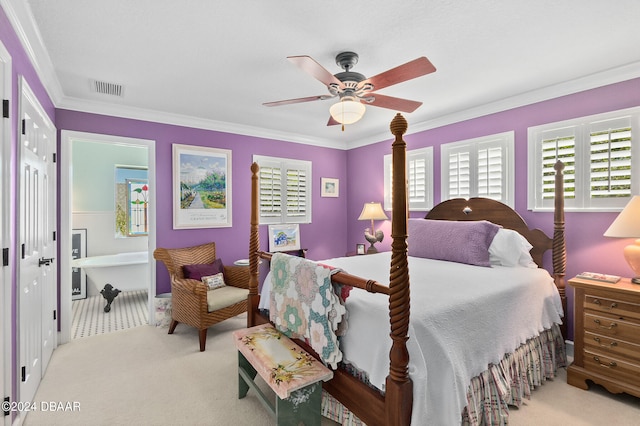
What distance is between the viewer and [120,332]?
3631 millimetres

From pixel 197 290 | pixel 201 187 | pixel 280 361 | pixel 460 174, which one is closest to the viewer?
pixel 280 361

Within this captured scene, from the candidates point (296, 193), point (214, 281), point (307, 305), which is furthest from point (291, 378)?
point (296, 193)

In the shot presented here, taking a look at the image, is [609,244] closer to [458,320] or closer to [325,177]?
[458,320]

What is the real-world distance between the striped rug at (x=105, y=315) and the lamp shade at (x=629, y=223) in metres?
4.85

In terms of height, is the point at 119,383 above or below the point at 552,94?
below

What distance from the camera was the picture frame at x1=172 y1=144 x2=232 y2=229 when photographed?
400 centimetres

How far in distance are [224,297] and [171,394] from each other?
1.12 meters

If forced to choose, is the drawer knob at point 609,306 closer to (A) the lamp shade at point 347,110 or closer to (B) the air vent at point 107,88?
(A) the lamp shade at point 347,110

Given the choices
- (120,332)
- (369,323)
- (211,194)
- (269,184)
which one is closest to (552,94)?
(369,323)

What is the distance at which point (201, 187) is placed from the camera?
13.6ft

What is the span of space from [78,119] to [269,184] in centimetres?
236

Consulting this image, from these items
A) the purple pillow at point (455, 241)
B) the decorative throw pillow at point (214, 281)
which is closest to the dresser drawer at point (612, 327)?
the purple pillow at point (455, 241)

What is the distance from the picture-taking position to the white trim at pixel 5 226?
171 cm

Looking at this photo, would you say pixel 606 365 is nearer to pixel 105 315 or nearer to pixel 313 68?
pixel 313 68
